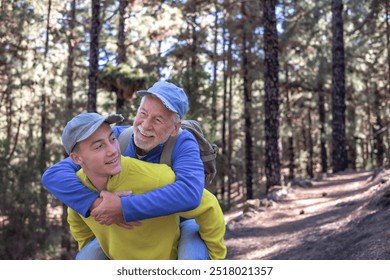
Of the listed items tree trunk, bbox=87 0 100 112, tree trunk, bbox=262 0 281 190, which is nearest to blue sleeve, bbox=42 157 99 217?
tree trunk, bbox=87 0 100 112

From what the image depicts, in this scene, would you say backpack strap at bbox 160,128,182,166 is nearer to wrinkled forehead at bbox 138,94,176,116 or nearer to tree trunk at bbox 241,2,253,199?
wrinkled forehead at bbox 138,94,176,116

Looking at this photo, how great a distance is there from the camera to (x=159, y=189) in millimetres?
1967

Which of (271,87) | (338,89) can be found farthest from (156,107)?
(338,89)

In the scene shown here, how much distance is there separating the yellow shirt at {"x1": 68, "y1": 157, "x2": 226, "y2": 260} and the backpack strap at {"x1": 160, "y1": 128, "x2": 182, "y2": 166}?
122 mm

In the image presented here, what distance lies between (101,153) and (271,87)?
36.2 feet

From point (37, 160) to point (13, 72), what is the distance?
736 cm

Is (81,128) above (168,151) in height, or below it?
above

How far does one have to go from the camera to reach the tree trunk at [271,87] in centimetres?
1247

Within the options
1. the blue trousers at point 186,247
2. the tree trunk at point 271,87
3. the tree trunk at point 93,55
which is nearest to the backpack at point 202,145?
the blue trousers at point 186,247

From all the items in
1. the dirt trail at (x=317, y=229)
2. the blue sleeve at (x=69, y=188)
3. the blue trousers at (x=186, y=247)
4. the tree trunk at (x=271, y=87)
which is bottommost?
the dirt trail at (x=317, y=229)

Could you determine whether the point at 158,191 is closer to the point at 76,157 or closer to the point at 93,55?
the point at 76,157

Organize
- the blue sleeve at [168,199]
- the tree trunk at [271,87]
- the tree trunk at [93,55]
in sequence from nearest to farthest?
the blue sleeve at [168,199]
the tree trunk at [93,55]
the tree trunk at [271,87]

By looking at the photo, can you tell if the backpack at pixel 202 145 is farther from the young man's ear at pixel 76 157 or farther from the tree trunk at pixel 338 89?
the tree trunk at pixel 338 89

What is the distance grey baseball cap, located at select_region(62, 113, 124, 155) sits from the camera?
198 centimetres
